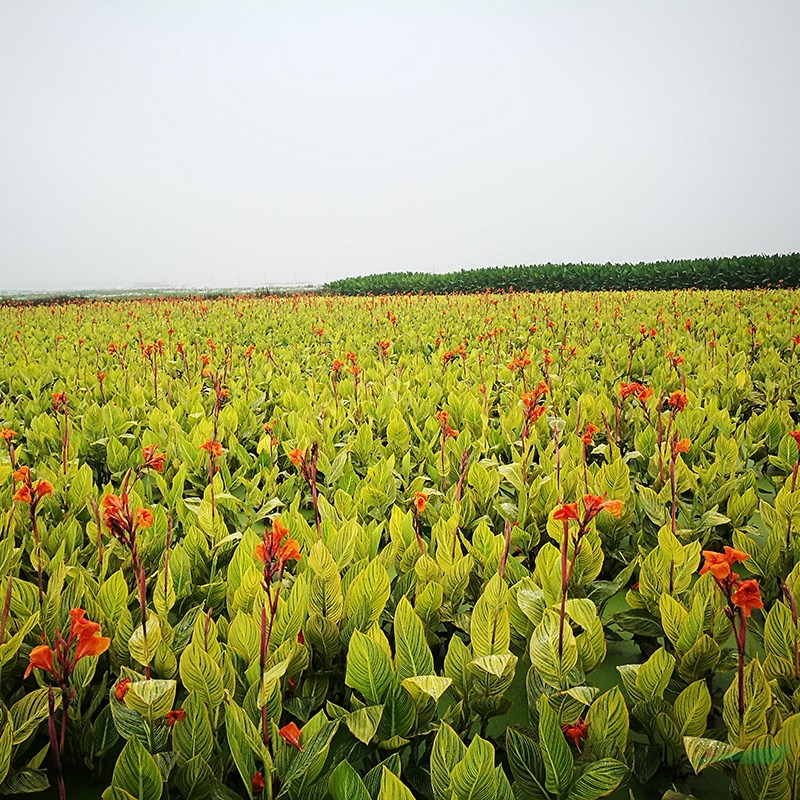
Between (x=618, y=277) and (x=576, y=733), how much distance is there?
32177 millimetres

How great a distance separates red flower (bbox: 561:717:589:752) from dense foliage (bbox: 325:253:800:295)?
30506 mm

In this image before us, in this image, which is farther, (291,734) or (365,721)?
→ (365,721)

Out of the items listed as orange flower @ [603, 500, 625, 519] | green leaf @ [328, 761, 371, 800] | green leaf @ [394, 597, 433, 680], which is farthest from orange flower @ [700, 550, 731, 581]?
green leaf @ [328, 761, 371, 800]

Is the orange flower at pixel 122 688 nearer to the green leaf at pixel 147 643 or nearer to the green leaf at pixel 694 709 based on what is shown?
the green leaf at pixel 147 643

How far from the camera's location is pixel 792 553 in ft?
5.10

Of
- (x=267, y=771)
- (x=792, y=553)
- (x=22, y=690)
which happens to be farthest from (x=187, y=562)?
(x=792, y=553)

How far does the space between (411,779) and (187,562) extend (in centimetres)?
79

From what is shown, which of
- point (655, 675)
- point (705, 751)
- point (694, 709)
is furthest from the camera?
point (655, 675)

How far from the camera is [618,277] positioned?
3020 centimetres

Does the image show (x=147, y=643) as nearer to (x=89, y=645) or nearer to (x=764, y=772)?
(x=89, y=645)

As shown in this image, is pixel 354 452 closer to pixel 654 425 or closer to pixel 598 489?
pixel 598 489

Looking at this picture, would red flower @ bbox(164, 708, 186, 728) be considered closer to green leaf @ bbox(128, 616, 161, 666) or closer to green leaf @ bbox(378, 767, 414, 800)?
green leaf @ bbox(128, 616, 161, 666)

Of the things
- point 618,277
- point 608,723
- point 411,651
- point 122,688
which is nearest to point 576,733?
point 608,723

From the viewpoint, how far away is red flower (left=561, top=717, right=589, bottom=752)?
3.30ft
